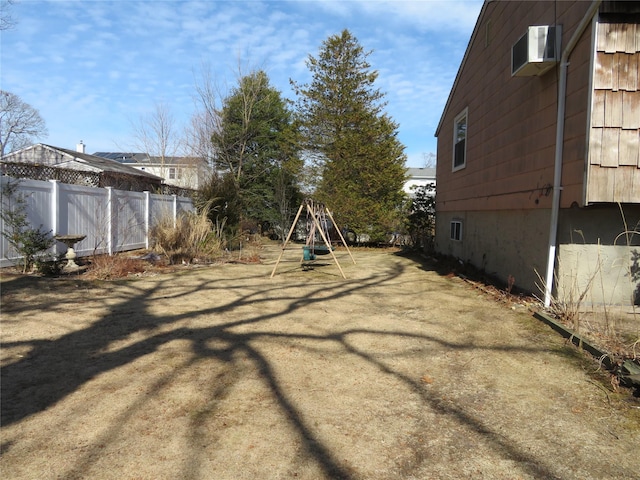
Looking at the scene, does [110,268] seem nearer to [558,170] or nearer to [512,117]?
[558,170]

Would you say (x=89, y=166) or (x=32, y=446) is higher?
(x=89, y=166)

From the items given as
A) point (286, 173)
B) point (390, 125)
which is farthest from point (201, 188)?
point (390, 125)

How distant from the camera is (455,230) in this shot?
36.6 ft

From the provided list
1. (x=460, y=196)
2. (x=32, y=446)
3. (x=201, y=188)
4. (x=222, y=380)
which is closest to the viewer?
(x=32, y=446)

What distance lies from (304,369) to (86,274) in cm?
611

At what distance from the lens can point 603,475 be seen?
2260 millimetres

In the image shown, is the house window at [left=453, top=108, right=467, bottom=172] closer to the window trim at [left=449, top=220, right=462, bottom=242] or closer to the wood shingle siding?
the window trim at [left=449, top=220, right=462, bottom=242]

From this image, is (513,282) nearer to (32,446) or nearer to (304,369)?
(304,369)

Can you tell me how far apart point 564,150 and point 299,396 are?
15.3 feet

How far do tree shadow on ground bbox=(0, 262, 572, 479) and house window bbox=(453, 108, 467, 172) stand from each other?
571cm

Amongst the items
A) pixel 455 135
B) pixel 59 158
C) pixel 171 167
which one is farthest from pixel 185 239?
pixel 171 167

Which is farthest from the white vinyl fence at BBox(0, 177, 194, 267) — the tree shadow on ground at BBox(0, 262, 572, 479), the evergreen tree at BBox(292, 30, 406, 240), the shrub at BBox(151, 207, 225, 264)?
the evergreen tree at BBox(292, 30, 406, 240)

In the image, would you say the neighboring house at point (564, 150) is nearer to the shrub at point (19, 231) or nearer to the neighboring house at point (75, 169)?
the shrub at point (19, 231)

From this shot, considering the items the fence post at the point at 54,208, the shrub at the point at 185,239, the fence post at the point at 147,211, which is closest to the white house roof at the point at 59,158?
the fence post at the point at 147,211
